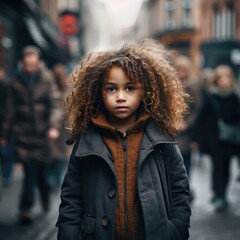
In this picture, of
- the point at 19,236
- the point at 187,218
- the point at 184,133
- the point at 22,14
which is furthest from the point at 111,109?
the point at 22,14

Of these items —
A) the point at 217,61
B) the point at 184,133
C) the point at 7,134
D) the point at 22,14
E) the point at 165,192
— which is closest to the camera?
the point at 165,192

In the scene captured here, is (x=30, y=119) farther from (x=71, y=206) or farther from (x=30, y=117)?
(x=71, y=206)

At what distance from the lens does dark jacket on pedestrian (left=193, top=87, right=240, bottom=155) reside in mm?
8202

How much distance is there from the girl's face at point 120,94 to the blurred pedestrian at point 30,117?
4024 mm

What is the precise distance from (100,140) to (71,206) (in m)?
0.33

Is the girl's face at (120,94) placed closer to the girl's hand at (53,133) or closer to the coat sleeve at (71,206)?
the coat sleeve at (71,206)

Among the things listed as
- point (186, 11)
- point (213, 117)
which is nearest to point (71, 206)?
point (213, 117)

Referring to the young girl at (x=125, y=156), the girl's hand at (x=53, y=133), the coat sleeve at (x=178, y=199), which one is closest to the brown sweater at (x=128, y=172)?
the young girl at (x=125, y=156)

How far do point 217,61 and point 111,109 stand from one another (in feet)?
118

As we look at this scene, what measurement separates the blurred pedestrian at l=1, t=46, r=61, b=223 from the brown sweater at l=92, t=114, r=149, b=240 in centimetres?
403

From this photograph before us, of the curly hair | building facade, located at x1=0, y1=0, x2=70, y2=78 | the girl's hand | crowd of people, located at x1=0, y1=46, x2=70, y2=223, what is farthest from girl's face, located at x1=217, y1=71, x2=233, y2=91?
building facade, located at x1=0, y1=0, x2=70, y2=78

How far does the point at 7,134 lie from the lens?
704cm

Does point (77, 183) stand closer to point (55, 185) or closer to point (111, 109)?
point (111, 109)

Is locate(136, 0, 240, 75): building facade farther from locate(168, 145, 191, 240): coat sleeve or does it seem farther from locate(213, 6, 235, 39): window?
locate(168, 145, 191, 240): coat sleeve
